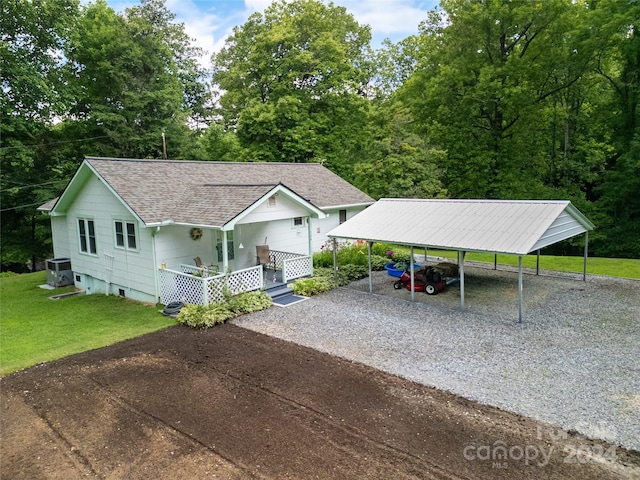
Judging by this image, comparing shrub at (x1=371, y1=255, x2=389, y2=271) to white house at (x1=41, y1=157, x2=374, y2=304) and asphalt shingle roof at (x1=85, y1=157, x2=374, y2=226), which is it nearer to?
white house at (x1=41, y1=157, x2=374, y2=304)

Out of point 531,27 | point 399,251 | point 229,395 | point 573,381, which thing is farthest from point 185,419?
point 531,27

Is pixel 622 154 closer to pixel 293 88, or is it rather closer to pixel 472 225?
pixel 472 225

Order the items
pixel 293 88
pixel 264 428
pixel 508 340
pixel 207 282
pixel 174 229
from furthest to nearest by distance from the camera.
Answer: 1. pixel 293 88
2. pixel 174 229
3. pixel 207 282
4. pixel 508 340
5. pixel 264 428

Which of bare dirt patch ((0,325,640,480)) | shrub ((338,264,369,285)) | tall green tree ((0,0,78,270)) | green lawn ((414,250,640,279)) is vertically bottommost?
bare dirt patch ((0,325,640,480))

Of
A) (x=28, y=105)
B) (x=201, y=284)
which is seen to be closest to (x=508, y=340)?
(x=201, y=284)

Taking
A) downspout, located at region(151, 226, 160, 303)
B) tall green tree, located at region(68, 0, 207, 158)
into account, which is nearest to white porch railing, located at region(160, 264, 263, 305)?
downspout, located at region(151, 226, 160, 303)

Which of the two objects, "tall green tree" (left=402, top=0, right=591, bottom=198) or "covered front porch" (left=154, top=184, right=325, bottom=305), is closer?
"covered front porch" (left=154, top=184, right=325, bottom=305)

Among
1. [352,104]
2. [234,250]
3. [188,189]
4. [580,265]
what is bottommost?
[580,265]

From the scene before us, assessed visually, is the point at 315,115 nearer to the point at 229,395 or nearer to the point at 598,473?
the point at 229,395
